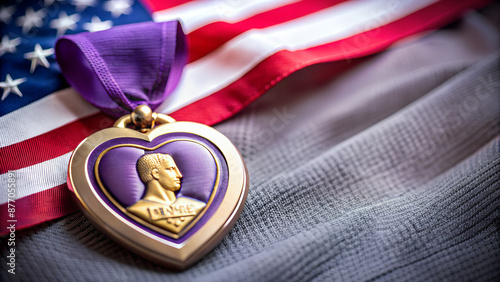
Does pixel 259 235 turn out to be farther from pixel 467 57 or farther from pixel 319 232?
pixel 467 57

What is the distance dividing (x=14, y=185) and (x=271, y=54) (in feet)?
1.74

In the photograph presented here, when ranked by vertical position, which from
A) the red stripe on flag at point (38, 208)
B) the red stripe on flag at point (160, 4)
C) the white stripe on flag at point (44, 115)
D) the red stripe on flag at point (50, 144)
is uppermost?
the red stripe on flag at point (160, 4)

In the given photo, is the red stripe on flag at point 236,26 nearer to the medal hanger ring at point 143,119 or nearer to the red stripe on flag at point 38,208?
the medal hanger ring at point 143,119

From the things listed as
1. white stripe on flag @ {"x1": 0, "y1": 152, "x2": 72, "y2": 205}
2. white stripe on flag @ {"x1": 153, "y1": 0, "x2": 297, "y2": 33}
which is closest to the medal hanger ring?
white stripe on flag @ {"x1": 0, "y1": 152, "x2": 72, "y2": 205}

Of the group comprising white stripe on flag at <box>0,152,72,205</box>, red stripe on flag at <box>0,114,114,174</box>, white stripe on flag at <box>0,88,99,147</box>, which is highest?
white stripe on flag at <box>0,88,99,147</box>

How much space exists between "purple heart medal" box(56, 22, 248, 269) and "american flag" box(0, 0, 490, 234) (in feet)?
0.19

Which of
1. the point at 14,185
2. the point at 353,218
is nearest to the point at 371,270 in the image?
the point at 353,218

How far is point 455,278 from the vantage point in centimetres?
59

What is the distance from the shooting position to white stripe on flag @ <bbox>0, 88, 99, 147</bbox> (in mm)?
704

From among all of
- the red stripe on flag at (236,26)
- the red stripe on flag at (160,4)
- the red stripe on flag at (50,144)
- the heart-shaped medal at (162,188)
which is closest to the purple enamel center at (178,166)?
the heart-shaped medal at (162,188)

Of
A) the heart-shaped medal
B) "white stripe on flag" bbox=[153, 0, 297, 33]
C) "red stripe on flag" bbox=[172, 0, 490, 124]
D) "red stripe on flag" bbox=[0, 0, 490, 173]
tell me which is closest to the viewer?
the heart-shaped medal

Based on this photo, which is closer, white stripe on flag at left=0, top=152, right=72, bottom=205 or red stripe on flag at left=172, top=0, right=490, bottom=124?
white stripe on flag at left=0, top=152, right=72, bottom=205

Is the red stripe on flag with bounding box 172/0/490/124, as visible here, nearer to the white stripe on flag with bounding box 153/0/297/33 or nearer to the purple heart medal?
the purple heart medal

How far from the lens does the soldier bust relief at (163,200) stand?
60cm
